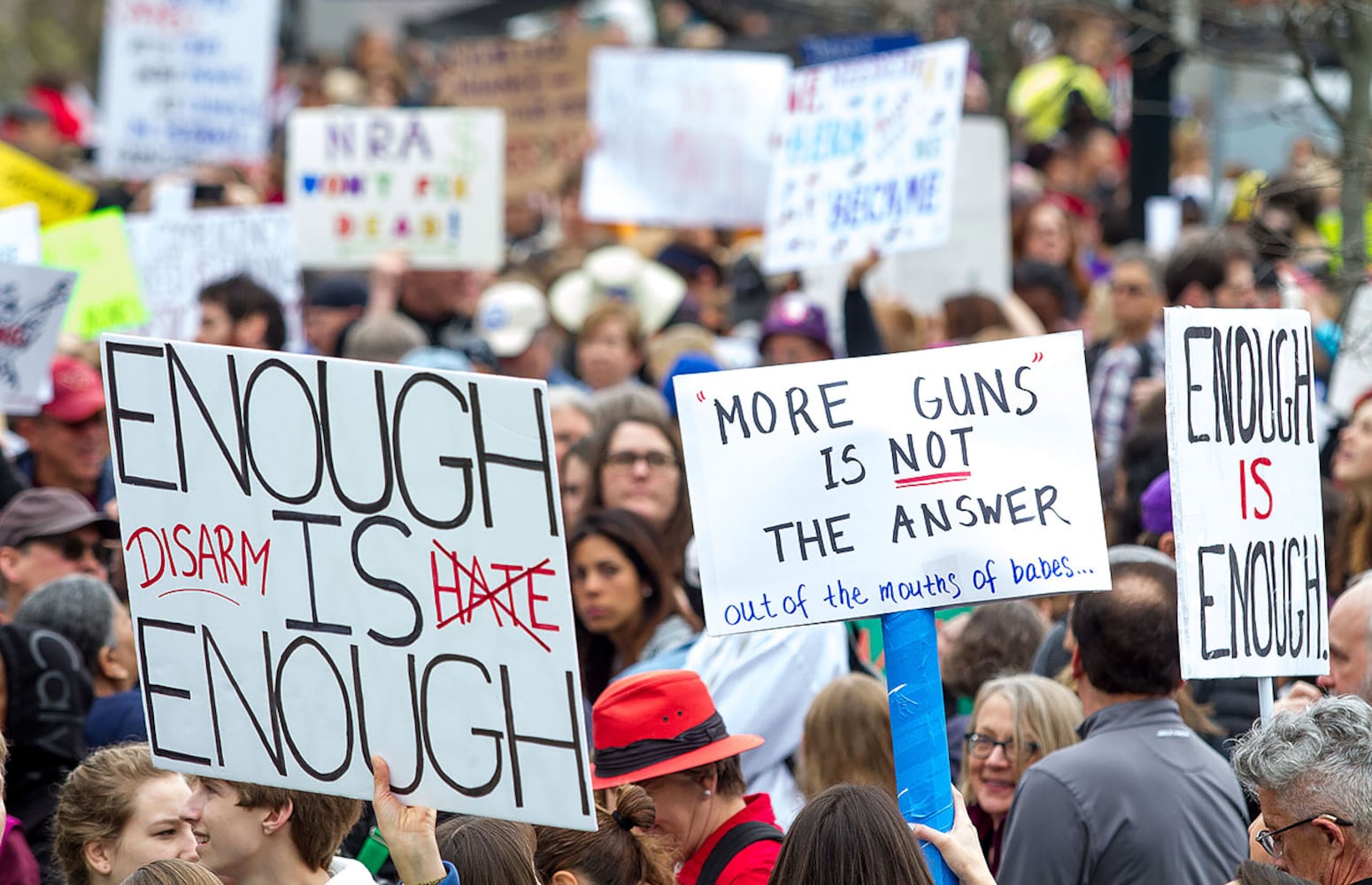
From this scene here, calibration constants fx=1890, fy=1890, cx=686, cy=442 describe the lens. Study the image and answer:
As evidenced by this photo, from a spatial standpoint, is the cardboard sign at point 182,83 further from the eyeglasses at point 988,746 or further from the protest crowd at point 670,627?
the eyeglasses at point 988,746

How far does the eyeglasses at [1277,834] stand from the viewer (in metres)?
3.40

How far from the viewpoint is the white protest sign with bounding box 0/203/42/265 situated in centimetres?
707

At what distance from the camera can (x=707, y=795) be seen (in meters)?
4.27

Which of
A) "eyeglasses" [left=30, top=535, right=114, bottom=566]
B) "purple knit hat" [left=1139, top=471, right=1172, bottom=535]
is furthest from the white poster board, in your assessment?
"eyeglasses" [left=30, top=535, right=114, bottom=566]

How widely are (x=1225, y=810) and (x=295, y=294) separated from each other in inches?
261

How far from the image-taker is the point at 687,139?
39.3ft

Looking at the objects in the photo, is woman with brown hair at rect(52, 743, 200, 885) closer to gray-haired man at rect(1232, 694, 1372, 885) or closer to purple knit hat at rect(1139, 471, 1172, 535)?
gray-haired man at rect(1232, 694, 1372, 885)

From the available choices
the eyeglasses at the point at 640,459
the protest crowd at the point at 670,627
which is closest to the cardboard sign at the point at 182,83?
the protest crowd at the point at 670,627

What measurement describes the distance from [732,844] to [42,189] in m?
6.71

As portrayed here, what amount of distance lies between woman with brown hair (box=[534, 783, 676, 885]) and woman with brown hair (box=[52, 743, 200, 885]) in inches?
32.3

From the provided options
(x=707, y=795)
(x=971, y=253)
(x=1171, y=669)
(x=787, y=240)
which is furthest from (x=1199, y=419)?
(x=971, y=253)

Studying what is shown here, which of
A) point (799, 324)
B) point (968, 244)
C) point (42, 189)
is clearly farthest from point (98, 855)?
point (968, 244)

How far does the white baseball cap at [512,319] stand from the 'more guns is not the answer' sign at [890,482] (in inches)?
213

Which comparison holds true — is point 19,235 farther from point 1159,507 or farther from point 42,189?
point 1159,507
